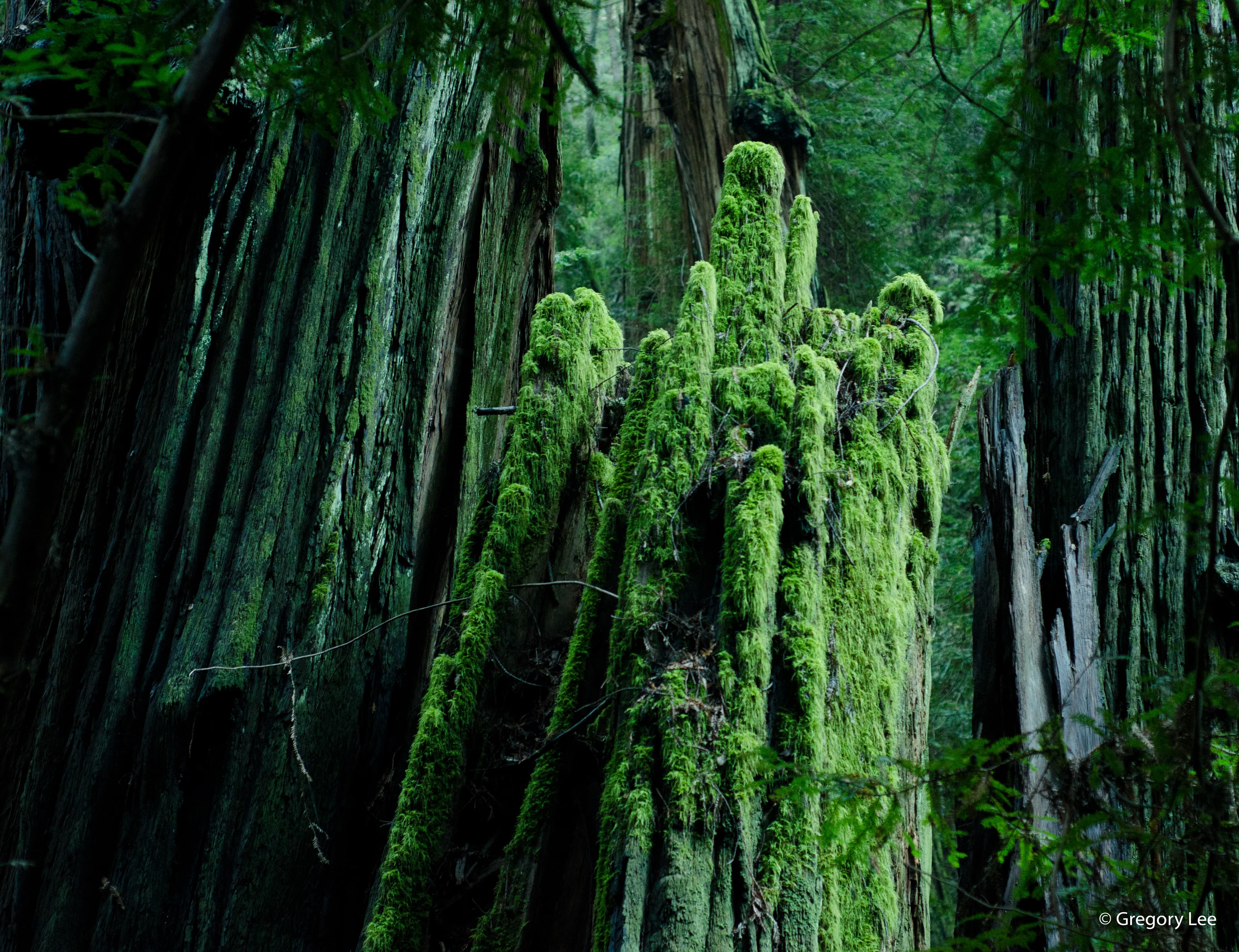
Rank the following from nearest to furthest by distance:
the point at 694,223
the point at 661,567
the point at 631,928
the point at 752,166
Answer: the point at 631,928
the point at 661,567
the point at 752,166
the point at 694,223

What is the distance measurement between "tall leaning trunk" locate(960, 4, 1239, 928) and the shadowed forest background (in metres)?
0.02

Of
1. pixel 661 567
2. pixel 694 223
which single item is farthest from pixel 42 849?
pixel 694 223

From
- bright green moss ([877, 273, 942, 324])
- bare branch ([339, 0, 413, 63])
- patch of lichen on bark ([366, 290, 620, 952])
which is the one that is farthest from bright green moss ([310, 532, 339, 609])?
bright green moss ([877, 273, 942, 324])

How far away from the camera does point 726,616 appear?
9.63 ft

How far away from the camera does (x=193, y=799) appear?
3238 millimetres

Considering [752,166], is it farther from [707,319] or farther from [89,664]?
[89,664]

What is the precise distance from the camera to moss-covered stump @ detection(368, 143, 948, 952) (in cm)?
261

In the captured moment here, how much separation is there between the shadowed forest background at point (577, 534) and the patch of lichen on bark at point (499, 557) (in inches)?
0.8

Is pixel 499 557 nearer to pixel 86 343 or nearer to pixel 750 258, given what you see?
A: pixel 750 258

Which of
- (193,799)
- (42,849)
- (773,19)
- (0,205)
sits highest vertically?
(773,19)

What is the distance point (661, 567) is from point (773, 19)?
10.9 m

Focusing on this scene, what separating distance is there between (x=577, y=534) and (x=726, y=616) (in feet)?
4.03

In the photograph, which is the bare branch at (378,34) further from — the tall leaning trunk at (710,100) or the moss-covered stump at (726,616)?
the tall leaning trunk at (710,100)

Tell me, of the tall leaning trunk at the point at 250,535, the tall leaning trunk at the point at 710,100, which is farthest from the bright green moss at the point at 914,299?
the tall leaning trunk at the point at 710,100
